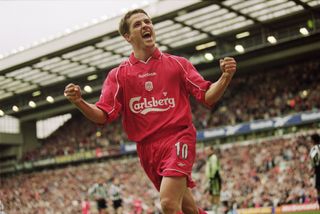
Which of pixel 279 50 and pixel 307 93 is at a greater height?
pixel 279 50

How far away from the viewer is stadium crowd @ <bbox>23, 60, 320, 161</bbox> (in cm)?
3101

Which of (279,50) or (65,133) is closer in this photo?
(279,50)

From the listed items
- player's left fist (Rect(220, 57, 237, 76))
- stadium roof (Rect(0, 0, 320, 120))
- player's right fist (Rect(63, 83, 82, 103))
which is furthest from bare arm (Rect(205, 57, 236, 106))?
stadium roof (Rect(0, 0, 320, 120))

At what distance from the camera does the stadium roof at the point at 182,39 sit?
27078 millimetres

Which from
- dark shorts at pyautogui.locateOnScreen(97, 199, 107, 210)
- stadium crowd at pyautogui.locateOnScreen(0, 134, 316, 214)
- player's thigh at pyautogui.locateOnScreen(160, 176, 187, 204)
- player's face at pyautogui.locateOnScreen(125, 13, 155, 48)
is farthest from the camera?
stadium crowd at pyautogui.locateOnScreen(0, 134, 316, 214)

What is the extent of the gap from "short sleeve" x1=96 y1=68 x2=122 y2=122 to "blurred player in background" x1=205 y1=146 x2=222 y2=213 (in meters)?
8.67

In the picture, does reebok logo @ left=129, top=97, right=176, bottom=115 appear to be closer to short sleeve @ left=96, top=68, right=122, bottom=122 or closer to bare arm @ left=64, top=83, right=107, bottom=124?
short sleeve @ left=96, top=68, right=122, bottom=122

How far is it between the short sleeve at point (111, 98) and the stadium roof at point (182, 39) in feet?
69.2

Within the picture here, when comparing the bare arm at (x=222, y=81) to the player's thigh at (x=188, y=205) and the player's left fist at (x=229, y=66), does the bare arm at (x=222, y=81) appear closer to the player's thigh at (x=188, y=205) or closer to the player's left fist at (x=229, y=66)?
the player's left fist at (x=229, y=66)

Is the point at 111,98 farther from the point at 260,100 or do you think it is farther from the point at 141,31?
the point at 260,100

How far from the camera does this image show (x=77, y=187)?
120 feet

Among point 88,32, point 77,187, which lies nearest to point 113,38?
point 88,32

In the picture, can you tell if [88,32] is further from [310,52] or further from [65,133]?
[65,133]

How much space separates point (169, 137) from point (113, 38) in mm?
25648
